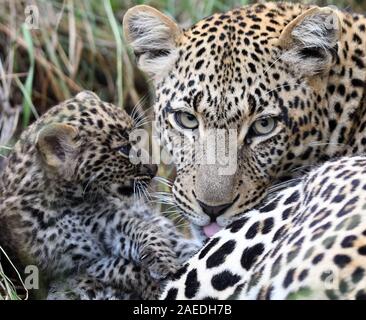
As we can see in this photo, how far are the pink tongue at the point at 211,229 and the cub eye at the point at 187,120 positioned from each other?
66 centimetres

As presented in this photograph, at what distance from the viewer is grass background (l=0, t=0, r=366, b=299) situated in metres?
9.25

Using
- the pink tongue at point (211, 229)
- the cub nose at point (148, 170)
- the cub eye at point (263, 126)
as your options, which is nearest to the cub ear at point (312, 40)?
the cub eye at point (263, 126)

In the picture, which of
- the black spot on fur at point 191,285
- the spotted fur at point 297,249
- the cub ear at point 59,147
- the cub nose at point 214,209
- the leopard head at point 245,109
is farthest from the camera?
the cub ear at point 59,147

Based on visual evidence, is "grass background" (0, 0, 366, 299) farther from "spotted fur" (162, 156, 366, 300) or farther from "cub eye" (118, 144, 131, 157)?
"spotted fur" (162, 156, 366, 300)

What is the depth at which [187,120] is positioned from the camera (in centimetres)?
667

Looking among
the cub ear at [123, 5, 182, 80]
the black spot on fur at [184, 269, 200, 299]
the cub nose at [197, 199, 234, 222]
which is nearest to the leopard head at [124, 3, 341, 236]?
the cub nose at [197, 199, 234, 222]

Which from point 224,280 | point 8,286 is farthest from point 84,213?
point 224,280

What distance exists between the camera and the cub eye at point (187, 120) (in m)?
6.64

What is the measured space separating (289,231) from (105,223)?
2179 mm

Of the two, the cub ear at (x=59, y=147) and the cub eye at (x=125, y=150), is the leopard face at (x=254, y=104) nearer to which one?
the cub eye at (x=125, y=150)

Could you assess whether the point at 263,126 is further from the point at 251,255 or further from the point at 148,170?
the point at 251,255

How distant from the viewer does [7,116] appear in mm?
9039

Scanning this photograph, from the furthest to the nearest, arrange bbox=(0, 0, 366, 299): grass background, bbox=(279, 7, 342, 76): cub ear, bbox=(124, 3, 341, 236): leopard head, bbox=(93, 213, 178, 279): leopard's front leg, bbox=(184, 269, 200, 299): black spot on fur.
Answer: bbox=(0, 0, 366, 299): grass background, bbox=(93, 213, 178, 279): leopard's front leg, bbox=(279, 7, 342, 76): cub ear, bbox=(124, 3, 341, 236): leopard head, bbox=(184, 269, 200, 299): black spot on fur

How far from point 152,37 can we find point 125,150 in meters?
0.77
